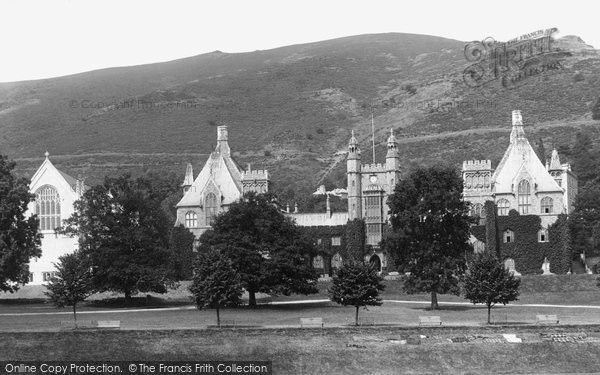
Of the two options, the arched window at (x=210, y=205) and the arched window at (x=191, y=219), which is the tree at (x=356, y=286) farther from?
the arched window at (x=191, y=219)

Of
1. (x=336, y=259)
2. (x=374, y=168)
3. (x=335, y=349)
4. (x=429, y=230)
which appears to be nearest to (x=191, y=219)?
(x=336, y=259)

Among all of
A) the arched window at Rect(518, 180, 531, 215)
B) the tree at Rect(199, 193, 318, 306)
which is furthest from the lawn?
the arched window at Rect(518, 180, 531, 215)

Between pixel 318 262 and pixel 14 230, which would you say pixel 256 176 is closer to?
pixel 318 262

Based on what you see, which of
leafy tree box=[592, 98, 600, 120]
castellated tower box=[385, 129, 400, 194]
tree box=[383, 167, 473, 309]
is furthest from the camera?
leafy tree box=[592, 98, 600, 120]

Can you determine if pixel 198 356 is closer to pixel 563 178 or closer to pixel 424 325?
pixel 424 325

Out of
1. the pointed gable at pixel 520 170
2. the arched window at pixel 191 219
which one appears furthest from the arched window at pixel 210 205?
the pointed gable at pixel 520 170

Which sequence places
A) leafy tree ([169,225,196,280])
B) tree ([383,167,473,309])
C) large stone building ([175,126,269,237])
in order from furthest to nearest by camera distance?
large stone building ([175,126,269,237]) < leafy tree ([169,225,196,280]) < tree ([383,167,473,309])

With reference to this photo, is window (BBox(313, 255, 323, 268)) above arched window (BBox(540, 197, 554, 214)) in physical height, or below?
below

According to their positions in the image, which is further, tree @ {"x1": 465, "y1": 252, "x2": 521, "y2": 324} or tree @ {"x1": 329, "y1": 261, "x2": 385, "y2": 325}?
tree @ {"x1": 465, "y1": 252, "x2": 521, "y2": 324}

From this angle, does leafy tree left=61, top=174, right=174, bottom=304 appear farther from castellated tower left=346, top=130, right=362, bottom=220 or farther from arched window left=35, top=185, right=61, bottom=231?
castellated tower left=346, top=130, right=362, bottom=220
